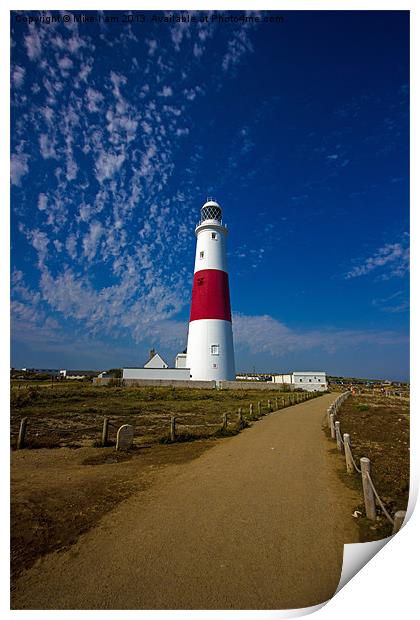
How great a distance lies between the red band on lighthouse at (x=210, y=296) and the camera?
25.7 m

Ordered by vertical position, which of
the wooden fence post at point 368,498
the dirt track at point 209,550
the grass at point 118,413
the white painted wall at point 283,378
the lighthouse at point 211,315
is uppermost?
the lighthouse at point 211,315

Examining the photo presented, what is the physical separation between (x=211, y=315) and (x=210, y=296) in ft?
4.92

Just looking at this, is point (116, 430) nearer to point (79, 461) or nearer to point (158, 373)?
point (79, 461)

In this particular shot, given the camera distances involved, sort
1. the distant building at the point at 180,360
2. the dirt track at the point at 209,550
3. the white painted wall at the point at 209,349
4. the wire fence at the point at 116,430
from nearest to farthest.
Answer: the dirt track at the point at 209,550 → the wire fence at the point at 116,430 → the white painted wall at the point at 209,349 → the distant building at the point at 180,360

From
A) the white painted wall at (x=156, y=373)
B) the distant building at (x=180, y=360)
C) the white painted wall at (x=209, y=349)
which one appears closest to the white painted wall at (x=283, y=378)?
the distant building at (x=180, y=360)

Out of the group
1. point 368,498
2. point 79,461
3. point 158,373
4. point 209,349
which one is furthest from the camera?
point 158,373

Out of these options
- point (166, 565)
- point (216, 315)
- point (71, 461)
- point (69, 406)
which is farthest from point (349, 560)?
point (216, 315)

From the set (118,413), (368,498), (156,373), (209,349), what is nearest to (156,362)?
(156,373)

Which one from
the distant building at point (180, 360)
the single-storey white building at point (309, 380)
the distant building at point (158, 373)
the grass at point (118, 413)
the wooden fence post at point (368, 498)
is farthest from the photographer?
the single-storey white building at point (309, 380)

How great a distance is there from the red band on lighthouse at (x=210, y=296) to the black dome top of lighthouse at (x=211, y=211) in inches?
216

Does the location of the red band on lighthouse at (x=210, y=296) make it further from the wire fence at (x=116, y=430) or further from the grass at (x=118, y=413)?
the wire fence at (x=116, y=430)

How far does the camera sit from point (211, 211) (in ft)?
95.5

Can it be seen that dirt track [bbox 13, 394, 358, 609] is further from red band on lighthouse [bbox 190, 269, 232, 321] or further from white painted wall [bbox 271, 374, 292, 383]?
white painted wall [bbox 271, 374, 292, 383]

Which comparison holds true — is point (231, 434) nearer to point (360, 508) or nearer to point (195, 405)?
point (360, 508)
